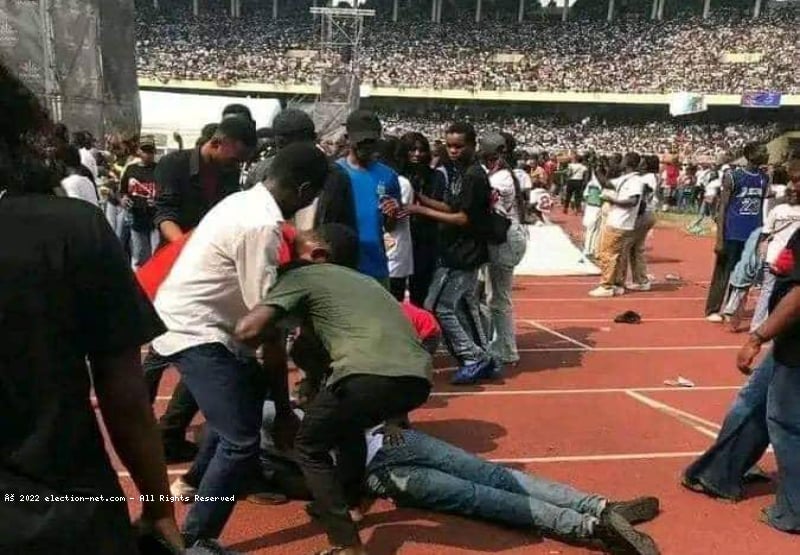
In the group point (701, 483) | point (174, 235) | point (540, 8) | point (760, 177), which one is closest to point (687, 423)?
point (701, 483)

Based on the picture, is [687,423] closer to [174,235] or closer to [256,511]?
[256,511]

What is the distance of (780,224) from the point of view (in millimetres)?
7113

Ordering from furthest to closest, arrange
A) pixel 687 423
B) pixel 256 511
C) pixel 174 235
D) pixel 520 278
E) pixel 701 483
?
pixel 520 278 → pixel 687 423 → pixel 174 235 → pixel 701 483 → pixel 256 511

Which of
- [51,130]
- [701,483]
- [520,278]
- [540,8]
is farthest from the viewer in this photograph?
[540,8]

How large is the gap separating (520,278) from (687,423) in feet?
21.3

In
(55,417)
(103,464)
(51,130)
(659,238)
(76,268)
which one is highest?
(51,130)

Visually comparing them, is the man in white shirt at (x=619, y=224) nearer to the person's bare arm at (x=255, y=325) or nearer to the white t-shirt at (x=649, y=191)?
the white t-shirt at (x=649, y=191)

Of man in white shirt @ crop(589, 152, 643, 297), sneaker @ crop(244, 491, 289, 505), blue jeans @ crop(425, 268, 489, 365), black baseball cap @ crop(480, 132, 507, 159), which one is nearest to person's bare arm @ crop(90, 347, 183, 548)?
sneaker @ crop(244, 491, 289, 505)

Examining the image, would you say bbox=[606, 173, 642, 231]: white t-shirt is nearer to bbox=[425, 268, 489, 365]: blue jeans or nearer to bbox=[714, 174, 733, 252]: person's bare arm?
bbox=[714, 174, 733, 252]: person's bare arm

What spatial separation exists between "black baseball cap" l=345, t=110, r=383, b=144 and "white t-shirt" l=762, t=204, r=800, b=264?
3.85 meters

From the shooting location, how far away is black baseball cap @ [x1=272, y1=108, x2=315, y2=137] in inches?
183

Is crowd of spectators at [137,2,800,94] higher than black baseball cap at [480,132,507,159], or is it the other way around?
crowd of spectators at [137,2,800,94]

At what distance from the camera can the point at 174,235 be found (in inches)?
179

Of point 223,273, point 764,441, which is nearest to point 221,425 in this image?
point 223,273
